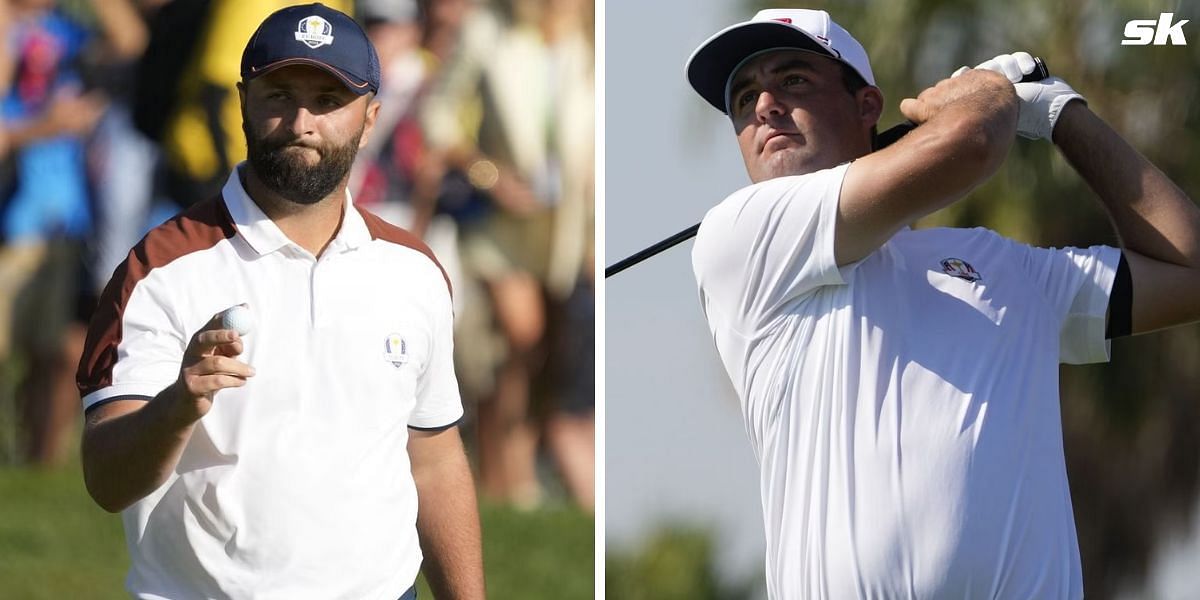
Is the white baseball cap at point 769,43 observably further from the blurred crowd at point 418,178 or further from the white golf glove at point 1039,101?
the blurred crowd at point 418,178

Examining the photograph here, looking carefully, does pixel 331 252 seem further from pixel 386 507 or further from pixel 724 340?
pixel 724 340

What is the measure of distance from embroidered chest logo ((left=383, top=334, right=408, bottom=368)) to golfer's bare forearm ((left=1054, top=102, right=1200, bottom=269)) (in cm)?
113

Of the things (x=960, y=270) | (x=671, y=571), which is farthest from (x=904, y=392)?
(x=671, y=571)

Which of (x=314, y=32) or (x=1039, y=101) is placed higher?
(x=314, y=32)

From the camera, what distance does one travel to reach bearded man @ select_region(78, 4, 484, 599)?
276cm

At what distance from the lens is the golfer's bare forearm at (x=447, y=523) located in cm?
306

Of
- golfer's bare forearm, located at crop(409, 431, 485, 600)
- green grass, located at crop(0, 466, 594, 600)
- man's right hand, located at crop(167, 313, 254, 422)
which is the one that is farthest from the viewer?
green grass, located at crop(0, 466, 594, 600)

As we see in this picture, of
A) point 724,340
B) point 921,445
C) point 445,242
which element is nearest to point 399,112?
point 445,242

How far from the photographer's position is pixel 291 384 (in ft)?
9.41

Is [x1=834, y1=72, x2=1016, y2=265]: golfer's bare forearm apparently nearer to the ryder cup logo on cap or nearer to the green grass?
the ryder cup logo on cap

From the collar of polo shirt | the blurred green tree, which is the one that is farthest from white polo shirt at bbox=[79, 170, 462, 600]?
the blurred green tree

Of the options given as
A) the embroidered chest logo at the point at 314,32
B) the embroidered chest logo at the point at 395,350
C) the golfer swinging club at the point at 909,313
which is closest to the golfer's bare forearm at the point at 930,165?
the golfer swinging club at the point at 909,313

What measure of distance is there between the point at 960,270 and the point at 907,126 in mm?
399

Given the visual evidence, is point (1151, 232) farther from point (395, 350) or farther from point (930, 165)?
point (395, 350)
